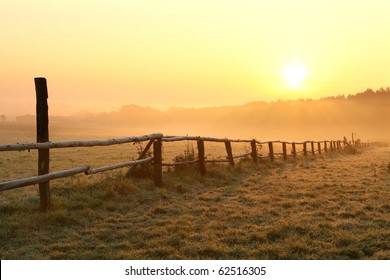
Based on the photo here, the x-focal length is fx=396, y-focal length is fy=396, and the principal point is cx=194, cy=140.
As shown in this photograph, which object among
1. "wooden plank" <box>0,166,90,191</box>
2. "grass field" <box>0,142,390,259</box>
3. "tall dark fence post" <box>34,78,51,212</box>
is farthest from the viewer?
"tall dark fence post" <box>34,78,51,212</box>

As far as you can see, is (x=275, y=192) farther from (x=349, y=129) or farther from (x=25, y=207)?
(x=349, y=129)

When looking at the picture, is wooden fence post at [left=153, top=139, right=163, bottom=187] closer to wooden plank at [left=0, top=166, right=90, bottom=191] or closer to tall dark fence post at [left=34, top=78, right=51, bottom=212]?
wooden plank at [left=0, top=166, right=90, bottom=191]

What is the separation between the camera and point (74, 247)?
5457 millimetres

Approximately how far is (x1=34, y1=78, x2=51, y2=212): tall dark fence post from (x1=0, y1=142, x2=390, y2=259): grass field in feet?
0.95

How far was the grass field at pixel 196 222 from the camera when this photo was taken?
5.20m

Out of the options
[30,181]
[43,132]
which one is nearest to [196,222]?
[30,181]

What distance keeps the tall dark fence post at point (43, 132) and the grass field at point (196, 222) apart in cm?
29

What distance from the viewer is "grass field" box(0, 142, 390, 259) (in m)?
5.20

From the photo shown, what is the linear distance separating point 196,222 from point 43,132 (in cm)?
323

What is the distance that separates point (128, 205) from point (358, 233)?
14.2 ft

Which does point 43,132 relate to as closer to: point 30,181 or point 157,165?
point 30,181

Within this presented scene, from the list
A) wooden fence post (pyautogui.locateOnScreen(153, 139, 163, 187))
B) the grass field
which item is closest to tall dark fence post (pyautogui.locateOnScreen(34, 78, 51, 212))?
the grass field

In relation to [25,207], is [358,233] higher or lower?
lower
